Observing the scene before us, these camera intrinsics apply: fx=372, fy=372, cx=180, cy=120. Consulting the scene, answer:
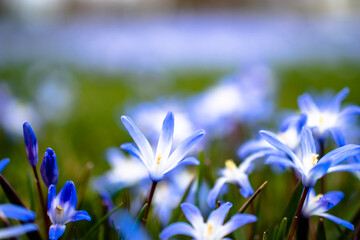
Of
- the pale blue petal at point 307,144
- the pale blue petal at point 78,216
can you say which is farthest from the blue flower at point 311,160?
the pale blue petal at point 78,216

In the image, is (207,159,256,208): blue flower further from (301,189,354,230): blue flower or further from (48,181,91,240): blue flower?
(48,181,91,240): blue flower

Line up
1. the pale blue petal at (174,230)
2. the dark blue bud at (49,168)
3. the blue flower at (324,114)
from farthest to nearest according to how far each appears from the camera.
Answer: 1. the blue flower at (324,114)
2. the dark blue bud at (49,168)
3. the pale blue petal at (174,230)

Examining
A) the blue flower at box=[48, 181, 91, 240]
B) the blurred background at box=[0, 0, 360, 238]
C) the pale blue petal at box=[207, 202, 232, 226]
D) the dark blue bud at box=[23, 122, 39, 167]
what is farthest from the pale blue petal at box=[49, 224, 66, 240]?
the blurred background at box=[0, 0, 360, 238]

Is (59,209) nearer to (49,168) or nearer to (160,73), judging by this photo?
(49,168)

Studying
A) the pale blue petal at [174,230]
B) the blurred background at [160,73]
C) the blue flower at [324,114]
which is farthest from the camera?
the blurred background at [160,73]

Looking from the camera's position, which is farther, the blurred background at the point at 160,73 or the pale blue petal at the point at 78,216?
the blurred background at the point at 160,73

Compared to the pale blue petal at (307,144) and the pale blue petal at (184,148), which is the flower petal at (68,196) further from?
the pale blue petal at (307,144)

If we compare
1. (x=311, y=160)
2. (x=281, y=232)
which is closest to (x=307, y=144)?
(x=311, y=160)

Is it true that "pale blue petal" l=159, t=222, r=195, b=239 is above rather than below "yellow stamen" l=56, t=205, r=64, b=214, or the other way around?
below

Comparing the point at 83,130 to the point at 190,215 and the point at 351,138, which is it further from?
the point at 190,215
